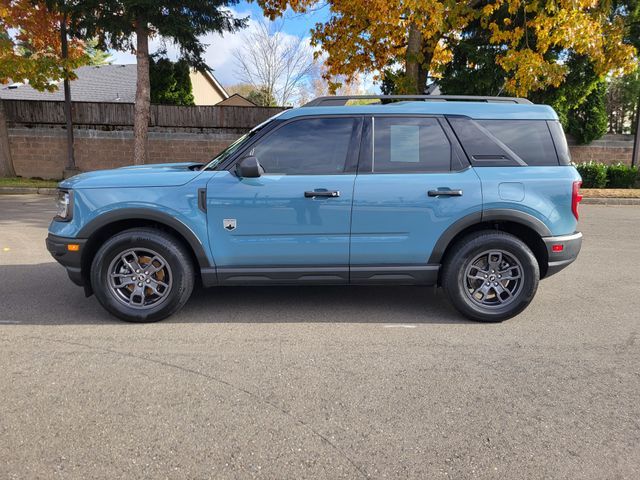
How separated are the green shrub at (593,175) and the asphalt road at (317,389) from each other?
40.4ft

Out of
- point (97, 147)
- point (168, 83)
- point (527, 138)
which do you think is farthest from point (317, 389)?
point (168, 83)

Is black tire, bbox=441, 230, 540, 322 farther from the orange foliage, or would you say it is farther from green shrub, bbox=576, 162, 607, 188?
the orange foliage

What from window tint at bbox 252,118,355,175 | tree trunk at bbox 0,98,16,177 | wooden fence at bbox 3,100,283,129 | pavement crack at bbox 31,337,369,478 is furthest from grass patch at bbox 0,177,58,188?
window tint at bbox 252,118,355,175

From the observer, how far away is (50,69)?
47.5ft

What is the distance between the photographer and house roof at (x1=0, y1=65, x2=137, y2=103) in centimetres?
2492

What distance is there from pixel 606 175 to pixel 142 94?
15.3 meters

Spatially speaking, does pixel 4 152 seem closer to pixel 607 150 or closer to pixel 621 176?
pixel 621 176

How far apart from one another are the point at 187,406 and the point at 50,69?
15051 millimetres

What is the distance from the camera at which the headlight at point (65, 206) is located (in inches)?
164

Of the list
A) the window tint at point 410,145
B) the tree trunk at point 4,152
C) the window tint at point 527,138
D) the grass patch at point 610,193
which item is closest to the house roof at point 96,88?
the tree trunk at point 4,152

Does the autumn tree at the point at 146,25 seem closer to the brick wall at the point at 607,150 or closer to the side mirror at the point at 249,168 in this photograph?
the side mirror at the point at 249,168

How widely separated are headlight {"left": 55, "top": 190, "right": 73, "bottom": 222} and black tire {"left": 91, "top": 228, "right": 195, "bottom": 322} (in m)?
0.42

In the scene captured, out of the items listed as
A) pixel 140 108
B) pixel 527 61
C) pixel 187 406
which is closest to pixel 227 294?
pixel 187 406

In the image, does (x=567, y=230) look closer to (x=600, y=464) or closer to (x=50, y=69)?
(x=600, y=464)
